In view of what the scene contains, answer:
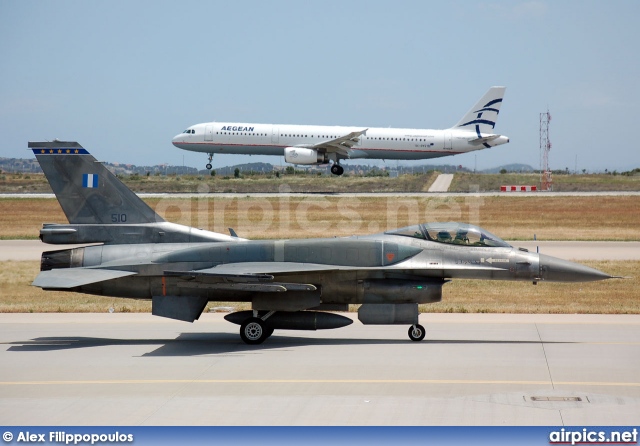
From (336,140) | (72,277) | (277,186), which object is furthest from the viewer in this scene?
(277,186)

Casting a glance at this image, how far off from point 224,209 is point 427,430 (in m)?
40.9

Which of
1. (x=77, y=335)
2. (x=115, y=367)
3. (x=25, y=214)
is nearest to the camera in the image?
A: (x=115, y=367)

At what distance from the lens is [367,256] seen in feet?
48.2

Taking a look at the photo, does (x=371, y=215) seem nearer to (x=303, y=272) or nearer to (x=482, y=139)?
(x=482, y=139)

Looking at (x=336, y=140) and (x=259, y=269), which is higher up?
(x=336, y=140)

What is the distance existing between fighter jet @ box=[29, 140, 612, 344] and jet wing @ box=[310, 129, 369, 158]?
4319 centimetres

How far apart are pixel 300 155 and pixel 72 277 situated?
→ 44614 millimetres

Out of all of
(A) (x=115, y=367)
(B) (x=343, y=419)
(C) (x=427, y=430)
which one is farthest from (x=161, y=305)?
(C) (x=427, y=430)

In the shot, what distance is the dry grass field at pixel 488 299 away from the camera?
18.8 metres

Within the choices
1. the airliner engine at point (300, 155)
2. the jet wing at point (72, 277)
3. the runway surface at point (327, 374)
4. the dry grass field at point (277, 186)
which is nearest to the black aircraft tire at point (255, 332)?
the runway surface at point (327, 374)

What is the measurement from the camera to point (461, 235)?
1478cm

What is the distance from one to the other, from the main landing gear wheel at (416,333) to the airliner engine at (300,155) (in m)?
43.9

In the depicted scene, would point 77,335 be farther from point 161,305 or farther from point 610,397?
point 610,397

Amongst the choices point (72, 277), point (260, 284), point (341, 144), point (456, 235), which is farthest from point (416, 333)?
point (341, 144)
